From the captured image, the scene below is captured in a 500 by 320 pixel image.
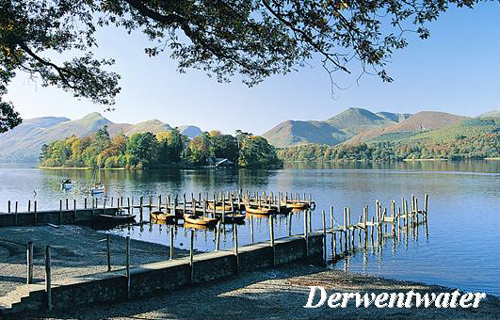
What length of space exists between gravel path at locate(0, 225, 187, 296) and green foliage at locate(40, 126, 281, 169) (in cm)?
9504

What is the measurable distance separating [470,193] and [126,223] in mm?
45176

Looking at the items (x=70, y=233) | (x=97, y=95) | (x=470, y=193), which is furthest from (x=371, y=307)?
(x=470, y=193)

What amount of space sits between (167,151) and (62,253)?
343 ft

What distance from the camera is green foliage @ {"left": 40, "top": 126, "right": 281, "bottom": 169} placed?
121 m

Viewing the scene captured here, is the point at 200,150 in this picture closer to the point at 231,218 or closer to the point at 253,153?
the point at 253,153

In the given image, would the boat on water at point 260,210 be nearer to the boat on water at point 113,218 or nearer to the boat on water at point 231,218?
the boat on water at point 231,218

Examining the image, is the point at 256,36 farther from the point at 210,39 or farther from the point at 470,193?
the point at 470,193

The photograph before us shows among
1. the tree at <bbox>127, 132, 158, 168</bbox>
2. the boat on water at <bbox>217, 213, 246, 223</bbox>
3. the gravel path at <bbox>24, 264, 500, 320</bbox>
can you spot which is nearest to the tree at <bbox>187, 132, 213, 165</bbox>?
the tree at <bbox>127, 132, 158, 168</bbox>

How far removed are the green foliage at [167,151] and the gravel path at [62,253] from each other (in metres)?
95.0

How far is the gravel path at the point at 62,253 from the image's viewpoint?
49.6ft

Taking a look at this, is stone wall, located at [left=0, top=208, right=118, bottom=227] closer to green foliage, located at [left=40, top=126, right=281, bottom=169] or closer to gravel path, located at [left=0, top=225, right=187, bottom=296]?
gravel path, located at [left=0, top=225, right=187, bottom=296]

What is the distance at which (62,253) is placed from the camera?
19.5 meters

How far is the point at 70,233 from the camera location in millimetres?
25625

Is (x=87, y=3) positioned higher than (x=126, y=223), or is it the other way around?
(x=87, y=3)
